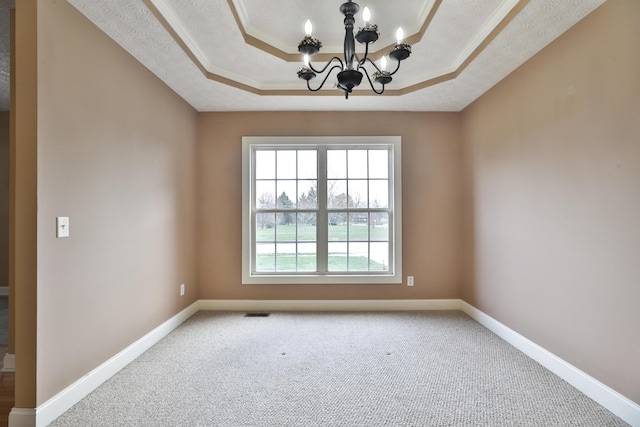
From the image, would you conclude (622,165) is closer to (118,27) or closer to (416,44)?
(416,44)

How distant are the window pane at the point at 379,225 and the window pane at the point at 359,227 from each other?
0.23ft

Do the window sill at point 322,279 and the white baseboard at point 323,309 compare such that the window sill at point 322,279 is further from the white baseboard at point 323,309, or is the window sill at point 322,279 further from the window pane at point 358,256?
the white baseboard at point 323,309

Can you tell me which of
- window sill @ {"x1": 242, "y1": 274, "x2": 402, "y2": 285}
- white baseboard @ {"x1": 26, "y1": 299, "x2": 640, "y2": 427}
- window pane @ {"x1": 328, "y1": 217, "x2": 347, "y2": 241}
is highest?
window pane @ {"x1": 328, "y1": 217, "x2": 347, "y2": 241}

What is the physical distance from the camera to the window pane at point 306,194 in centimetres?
386

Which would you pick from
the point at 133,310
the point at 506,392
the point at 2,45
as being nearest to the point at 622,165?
the point at 506,392

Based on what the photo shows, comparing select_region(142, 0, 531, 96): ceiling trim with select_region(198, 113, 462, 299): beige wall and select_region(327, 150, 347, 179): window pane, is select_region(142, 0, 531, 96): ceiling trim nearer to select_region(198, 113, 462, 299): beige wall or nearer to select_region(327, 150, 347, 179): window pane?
select_region(198, 113, 462, 299): beige wall

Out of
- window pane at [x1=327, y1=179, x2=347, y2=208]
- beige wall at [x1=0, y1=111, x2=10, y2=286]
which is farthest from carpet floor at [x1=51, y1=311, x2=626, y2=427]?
beige wall at [x1=0, y1=111, x2=10, y2=286]

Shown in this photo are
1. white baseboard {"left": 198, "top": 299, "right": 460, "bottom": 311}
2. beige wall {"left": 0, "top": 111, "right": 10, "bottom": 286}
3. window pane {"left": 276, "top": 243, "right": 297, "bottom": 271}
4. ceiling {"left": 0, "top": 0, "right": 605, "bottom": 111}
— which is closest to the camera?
ceiling {"left": 0, "top": 0, "right": 605, "bottom": 111}

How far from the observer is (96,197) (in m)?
2.12

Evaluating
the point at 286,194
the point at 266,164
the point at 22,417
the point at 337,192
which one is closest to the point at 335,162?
the point at 337,192

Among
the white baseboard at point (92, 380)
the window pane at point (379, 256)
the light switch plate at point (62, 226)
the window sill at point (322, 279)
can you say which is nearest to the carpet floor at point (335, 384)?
the white baseboard at point (92, 380)

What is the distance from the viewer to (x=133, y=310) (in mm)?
2525

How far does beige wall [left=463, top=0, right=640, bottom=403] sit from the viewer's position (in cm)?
175

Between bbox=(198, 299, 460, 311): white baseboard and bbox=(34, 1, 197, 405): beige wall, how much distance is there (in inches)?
29.1
